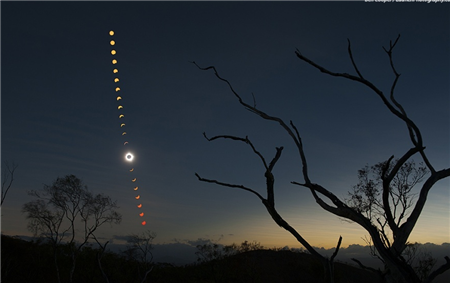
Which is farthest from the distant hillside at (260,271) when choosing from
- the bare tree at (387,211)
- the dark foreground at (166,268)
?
the bare tree at (387,211)

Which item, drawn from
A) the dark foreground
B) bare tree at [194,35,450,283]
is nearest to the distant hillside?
the dark foreground

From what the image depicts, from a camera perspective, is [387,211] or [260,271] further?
[260,271]

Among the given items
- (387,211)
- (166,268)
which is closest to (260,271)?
(166,268)

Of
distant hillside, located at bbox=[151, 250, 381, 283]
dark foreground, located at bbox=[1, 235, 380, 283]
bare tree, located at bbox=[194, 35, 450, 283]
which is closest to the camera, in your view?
bare tree, located at bbox=[194, 35, 450, 283]

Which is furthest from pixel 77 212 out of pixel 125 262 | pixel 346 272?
pixel 346 272

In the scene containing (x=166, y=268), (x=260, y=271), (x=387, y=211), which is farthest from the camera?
(x=260, y=271)

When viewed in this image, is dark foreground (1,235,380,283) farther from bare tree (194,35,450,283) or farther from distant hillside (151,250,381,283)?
bare tree (194,35,450,283)

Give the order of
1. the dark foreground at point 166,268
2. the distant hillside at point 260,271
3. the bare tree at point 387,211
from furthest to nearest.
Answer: the distant hillside at point 260,271
the dark foreground at point 166,268
the bare tree at point 387,211

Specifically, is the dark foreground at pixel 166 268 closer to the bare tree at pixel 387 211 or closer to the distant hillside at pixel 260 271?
the distant hillside at pixel 260 271

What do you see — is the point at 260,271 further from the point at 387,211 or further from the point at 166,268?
the point at 387,211

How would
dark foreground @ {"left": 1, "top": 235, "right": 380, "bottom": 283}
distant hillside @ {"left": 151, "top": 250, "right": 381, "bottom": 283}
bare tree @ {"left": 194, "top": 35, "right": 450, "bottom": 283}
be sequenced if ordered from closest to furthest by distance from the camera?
bare tree @ {"left": 194, "top": 35, "right": 450, "bottom": 283}, dark foreground @ {"left": 1, "top": 235, "right": 380, "bottom": 283}, distant hillside @ {"left": 151, "top": 250, "right": 381, "bottom": 283}

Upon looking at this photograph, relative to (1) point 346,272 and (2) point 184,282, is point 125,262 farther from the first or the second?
(1) point 346,272
